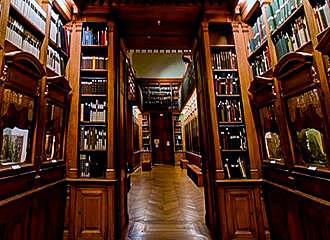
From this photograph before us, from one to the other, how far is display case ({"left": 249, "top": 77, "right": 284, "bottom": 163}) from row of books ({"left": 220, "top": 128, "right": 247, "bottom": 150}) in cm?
Result: 23

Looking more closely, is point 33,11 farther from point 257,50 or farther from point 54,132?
point 257,50

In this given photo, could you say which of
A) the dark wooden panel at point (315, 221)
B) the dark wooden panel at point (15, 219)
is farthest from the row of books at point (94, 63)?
the dark wooden panel at point (315, 221)

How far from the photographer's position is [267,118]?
2.43 metres

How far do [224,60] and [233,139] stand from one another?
4.05 ft

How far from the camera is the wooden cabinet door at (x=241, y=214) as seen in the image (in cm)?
242

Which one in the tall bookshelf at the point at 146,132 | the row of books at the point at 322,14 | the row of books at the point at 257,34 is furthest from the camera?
the tall bookshelf at the point at 146,132

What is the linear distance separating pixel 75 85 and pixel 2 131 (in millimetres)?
1278

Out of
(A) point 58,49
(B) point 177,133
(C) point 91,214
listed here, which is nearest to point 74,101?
(A) point 58,49

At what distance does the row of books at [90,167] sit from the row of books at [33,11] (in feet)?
5.57

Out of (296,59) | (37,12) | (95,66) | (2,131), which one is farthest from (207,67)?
(2,131)

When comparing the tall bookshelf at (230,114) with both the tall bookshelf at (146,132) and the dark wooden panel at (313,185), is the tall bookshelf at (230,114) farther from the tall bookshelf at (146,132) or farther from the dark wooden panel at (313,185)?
the tall bookshelf at (146,132)

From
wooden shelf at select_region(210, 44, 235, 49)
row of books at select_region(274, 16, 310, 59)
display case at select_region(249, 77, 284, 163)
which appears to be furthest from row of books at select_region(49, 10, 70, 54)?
row of books at select_region(274, 16, 310, 59)

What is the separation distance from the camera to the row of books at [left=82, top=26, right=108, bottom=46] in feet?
9.35

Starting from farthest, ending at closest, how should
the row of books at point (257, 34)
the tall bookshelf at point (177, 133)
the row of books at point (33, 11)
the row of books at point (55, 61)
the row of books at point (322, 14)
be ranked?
the tall bookshelf at point (177, 133) → the row of books at point (257, 34) → the row of books at point (55, 61) → the row of books at point (33, 11) → the row of books at point (322, 14)
